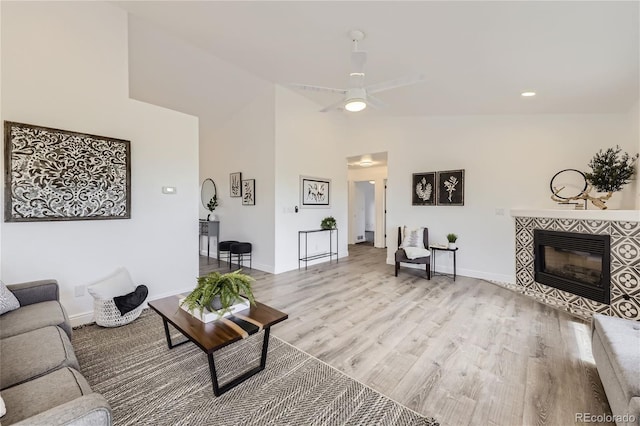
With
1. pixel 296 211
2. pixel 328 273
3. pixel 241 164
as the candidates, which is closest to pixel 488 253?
pixel 328 273

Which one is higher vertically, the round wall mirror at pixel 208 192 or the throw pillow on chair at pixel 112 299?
the round wall mirror at pixel 208 192

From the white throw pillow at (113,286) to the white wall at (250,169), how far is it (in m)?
2.29

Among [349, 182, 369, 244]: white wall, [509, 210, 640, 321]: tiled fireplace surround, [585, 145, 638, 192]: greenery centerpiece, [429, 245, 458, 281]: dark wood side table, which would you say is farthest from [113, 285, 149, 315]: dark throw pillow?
[349, 182, 369, 244]: white wall

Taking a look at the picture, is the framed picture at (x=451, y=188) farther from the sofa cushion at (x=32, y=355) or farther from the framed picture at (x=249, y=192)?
the sofa cushion at (x=32, y=355)

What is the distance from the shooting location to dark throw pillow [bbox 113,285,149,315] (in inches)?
104

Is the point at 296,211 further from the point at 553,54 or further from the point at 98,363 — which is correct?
the point at 553,54

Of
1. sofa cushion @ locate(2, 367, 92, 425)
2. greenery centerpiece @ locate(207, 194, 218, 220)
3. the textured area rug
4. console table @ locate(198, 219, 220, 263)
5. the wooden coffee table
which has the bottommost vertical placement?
the textured area rug

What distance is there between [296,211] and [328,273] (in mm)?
1324

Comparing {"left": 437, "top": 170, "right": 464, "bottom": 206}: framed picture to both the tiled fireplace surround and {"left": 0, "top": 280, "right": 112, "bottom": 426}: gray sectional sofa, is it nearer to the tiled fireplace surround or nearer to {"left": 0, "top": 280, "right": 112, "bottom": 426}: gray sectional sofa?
the tiled fireplace surround

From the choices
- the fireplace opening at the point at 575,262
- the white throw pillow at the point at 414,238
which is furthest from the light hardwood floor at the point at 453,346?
the white throw pillow at the point at 414,238

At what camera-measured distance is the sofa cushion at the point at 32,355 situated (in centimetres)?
128

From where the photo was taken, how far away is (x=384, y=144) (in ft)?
18.1

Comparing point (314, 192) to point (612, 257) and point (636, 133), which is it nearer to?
point (612, 257)

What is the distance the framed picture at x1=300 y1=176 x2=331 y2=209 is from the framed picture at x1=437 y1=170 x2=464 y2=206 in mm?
2238
